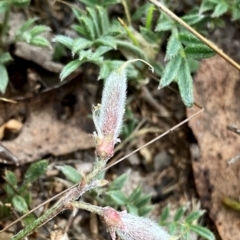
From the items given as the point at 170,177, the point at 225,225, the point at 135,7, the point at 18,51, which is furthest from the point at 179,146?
the point at 18,51

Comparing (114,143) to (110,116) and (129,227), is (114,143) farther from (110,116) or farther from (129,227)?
(129,227)

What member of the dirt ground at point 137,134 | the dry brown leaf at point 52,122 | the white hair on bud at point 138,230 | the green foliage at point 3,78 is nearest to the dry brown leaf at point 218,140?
the dirt ground at point 137,134

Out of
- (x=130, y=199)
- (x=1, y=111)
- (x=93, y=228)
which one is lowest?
(x=93, y=228)

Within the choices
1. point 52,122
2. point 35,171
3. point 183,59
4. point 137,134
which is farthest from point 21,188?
point 183,59

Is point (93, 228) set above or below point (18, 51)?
below

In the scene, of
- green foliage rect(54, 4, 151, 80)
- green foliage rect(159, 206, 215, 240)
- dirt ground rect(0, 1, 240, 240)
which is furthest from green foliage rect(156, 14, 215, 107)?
green foliage rect(159, 206, 215, 240)

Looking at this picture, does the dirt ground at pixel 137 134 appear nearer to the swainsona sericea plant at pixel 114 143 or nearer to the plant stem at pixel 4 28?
the plant stem at pixel 4 28

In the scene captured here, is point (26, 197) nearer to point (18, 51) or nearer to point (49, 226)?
point (49, 226)
